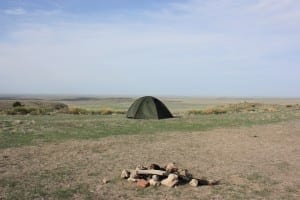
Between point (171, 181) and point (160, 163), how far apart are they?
9.48 ft

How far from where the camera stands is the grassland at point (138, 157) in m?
9.60

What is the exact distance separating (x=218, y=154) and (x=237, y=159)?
1.10m

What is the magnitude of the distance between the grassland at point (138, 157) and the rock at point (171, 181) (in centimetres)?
24

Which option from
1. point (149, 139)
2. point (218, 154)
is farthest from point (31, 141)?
point (218, 154)

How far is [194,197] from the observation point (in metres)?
9.12

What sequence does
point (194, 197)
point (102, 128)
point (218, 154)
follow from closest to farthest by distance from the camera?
point (194, 197) → point (218, 154) → point (102, 128)

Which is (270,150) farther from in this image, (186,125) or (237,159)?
(186,125)

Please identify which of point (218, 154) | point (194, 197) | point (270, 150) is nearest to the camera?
point (194, 197)

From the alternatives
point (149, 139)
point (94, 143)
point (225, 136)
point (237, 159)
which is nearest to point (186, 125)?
point (225, 136)

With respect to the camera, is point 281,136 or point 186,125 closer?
point 281,136

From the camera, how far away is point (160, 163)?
12.9 metres

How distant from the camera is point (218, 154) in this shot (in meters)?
14.9

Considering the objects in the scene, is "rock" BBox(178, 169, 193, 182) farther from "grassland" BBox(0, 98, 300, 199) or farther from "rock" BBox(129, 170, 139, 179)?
"rock" BBox(129, 170, 139, 179)

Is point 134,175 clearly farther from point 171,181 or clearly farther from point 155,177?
point 171,181
